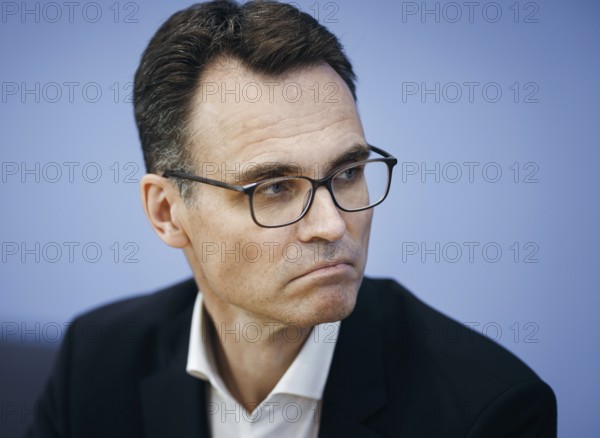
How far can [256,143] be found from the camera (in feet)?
5.10

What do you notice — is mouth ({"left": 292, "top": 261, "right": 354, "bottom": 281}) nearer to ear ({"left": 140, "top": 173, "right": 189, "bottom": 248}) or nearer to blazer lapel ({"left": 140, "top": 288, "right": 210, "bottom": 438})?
ear ({"left": 140, "top": 173, "right": 189, "bottom": 248})

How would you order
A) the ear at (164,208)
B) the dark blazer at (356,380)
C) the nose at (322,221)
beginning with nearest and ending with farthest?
the nose at (322,221), the dark blazer at (356,380), the ear at (164,208)

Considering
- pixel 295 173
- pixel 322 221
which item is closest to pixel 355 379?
pixel 322 221

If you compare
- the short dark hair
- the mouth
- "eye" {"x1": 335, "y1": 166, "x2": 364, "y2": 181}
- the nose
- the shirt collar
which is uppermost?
the short dark hair

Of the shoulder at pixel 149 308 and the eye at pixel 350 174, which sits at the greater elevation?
the eye at pixel 350 174

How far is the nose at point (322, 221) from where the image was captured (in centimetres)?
148

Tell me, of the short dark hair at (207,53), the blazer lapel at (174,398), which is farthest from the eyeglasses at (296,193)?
the blazer lapel at (174,398)

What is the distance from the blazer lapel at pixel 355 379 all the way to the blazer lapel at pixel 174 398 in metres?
0.42

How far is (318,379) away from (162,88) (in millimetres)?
1008

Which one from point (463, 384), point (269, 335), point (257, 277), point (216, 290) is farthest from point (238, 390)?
point (463, 384)

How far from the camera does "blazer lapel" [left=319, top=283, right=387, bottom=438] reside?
68.1 inches

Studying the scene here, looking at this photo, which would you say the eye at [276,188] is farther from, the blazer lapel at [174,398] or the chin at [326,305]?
the blazer lapel at [174,398]

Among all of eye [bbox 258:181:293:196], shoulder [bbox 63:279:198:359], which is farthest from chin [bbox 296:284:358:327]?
shoulder [bbox 63:279:198:359]

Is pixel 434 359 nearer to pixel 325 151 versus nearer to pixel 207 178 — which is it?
pixel 325 151
